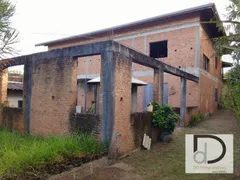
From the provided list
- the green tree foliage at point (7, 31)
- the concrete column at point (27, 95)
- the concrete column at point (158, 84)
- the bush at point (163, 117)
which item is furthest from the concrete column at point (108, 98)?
the concrete column at point (27, 95)

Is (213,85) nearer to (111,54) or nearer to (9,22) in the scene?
(111,54)

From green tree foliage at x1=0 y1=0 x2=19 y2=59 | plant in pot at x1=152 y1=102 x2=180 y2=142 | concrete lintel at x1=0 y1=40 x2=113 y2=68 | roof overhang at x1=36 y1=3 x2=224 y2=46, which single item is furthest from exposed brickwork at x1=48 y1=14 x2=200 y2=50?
green tree foliage at x1=0 y1=0 x2=19 y2=59

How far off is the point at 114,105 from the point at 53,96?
278 centimetres

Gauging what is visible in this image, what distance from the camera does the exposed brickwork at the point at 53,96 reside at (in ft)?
23.1

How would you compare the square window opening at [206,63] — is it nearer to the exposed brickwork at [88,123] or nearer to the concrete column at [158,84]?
the concrete column at [158,84]

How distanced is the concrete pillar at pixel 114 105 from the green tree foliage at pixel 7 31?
8.00 feet

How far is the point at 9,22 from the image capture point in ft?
16.5

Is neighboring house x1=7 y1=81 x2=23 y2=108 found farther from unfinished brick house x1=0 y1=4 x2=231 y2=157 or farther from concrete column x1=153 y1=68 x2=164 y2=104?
concrete column x1=153 y1=68 x2=164 y2=104

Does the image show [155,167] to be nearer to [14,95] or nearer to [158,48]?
[158,48]

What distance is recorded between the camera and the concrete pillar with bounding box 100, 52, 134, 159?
234 inches

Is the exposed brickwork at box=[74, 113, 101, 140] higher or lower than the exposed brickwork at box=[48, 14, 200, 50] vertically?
lower

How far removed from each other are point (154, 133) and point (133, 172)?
297cm

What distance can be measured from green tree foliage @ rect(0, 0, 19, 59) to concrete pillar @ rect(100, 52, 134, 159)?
8.00ft

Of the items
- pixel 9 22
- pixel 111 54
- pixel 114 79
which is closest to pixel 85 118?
pixel 114 79
